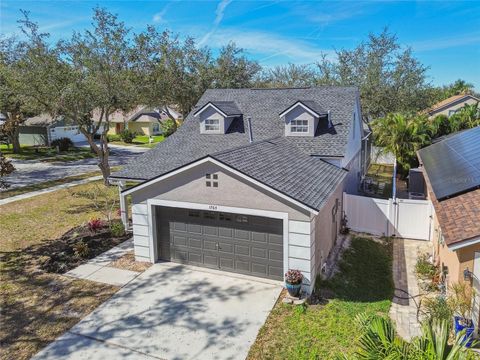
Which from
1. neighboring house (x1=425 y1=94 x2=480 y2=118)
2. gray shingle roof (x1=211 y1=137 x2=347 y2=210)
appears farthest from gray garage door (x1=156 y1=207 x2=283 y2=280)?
neighboring house (x1=425 y1=94 x2=480 y2=118)

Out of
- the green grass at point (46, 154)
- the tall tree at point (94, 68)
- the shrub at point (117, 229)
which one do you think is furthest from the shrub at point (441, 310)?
the green grass at point (46, 154)

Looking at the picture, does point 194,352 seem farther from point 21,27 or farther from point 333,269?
point 21,27

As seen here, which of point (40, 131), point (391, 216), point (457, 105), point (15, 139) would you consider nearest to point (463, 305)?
point (391, 216)

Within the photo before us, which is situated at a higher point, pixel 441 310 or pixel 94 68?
pixel 94 68

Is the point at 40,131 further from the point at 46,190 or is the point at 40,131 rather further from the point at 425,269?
the point at 425,269

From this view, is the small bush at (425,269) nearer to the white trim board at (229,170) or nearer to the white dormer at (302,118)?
the white trim board at (229,170)

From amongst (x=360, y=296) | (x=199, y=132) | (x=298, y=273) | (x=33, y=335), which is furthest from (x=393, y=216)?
(x=33, y=335)

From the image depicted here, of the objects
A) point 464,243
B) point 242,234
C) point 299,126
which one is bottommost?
point 242,234
